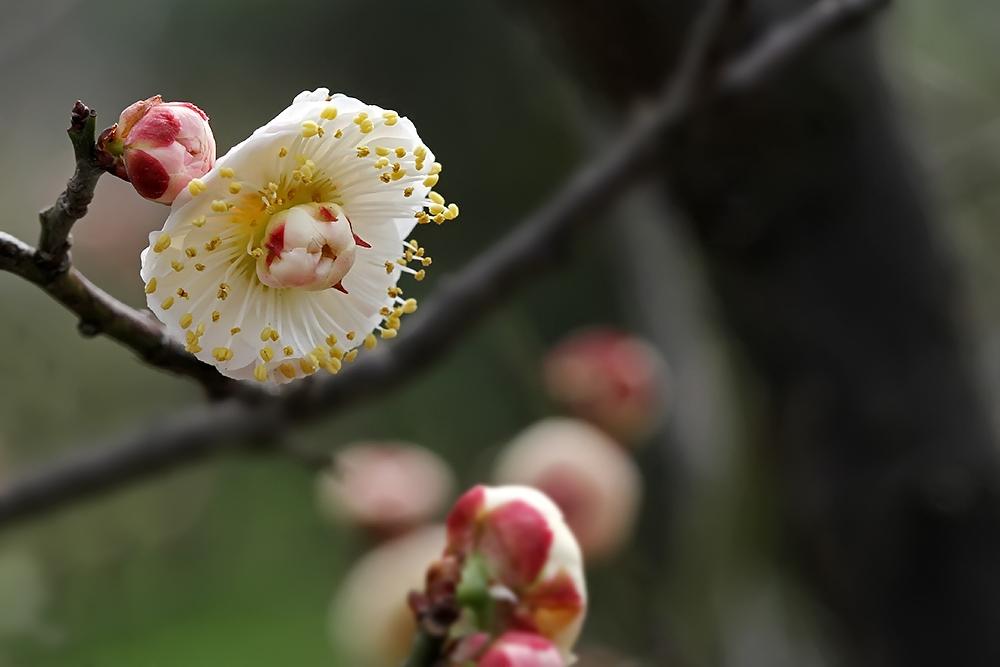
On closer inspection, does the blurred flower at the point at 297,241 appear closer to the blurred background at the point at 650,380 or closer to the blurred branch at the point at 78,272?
the blurred branch at the point at 78,272

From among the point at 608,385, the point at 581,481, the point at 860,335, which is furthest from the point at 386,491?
the point at 860,335

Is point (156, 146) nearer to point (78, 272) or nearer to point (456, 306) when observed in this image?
point (78, 272)

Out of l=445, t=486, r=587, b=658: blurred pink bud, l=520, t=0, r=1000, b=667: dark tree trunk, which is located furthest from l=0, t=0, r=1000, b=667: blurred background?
l=445, t=486, r=587, b=658: blurred pink bud

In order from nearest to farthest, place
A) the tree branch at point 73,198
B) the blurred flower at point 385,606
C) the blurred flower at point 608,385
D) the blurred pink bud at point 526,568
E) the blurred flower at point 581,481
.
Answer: the tree branch at point 73,198
the blurred pink bud at point 526,568
the blurred flower at point 385,606
the blurred flower at point 581,481
the blurred flower at point 608,385

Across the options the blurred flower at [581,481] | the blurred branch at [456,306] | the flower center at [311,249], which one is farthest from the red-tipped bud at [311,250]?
the blurred flower at [581,481]

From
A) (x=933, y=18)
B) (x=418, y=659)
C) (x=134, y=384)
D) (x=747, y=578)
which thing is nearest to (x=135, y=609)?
(x=134, y=384)

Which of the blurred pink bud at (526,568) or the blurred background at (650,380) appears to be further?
the blurred background at (650,380)
